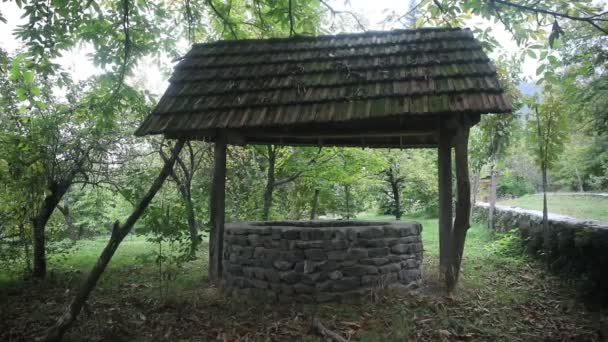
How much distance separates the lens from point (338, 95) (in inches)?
207

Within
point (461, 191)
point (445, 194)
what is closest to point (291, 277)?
point (445, 194)

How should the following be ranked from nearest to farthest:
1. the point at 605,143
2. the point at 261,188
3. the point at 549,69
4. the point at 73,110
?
the point at 549,69, the point at 73,110, the point at 261,188, the point at 605,143

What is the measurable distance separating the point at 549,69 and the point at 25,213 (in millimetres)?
8357

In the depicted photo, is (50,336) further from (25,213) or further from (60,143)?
(60,143)

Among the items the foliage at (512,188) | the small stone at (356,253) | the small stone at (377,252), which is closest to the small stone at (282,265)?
the small stone at (356,253)

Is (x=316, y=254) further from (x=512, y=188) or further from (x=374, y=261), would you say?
(x=512, y=188)

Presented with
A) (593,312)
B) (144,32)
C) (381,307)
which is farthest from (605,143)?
(144,32)

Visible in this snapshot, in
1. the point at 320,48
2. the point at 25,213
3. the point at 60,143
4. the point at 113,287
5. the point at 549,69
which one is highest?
the point at 320,48

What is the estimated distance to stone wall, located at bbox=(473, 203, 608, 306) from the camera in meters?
5.05

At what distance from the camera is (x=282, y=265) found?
5516 mm

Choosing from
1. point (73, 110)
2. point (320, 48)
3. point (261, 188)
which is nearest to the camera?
point (320, 48)

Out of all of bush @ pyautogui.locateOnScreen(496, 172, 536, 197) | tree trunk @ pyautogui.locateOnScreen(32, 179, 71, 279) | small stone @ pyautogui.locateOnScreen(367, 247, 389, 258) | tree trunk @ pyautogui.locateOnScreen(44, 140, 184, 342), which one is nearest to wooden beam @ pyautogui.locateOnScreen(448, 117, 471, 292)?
small stone @ pyautogui.locateOnScreen(367, 247, 389, 258)

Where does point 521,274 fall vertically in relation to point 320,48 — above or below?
below

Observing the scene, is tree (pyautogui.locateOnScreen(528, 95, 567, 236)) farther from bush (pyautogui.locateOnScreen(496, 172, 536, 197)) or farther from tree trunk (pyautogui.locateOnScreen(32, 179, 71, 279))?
bush (pyautogui.locateOnScreen(496, 172, 536, 197))
